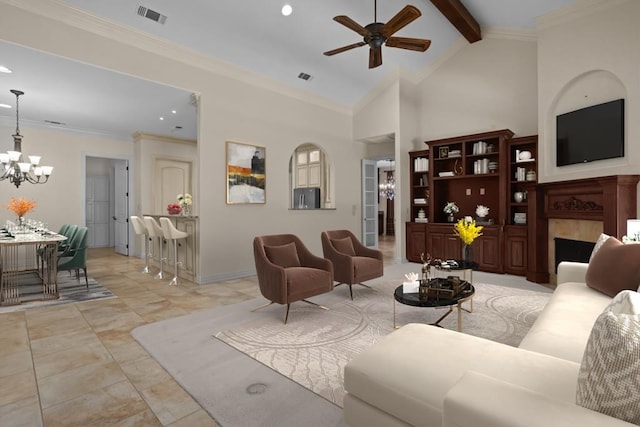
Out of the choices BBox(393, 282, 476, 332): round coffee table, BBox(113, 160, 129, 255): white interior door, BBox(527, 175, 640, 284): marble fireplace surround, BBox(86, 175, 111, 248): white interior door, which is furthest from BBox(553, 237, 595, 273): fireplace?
BBox(86, 175, 111, 248): white interior door

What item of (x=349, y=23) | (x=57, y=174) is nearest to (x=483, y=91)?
(x=349, y=23)

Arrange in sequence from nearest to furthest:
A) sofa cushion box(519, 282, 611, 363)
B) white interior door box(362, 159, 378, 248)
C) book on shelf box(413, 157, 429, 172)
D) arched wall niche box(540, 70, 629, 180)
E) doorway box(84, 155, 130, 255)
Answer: sofa cushion box(519, 282, 611, 363), arched wall niche box(540, 70, 629, 180), book on shelf box(413, 157, 429, 172), white interior door box(362, 159, 378, 248), doorway box(84, 155, 130, 255)

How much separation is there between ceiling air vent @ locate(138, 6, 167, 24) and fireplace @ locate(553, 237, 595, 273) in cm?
632

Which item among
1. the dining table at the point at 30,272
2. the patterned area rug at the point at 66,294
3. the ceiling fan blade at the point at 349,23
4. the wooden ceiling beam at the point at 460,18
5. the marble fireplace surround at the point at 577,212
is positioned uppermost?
the wooden ceiling beam at the point at 460,18

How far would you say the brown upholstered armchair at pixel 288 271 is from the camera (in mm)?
3357

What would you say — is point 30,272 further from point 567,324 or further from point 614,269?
point 614,269

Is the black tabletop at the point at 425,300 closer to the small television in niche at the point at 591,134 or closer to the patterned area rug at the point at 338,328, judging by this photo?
the patterned area rug at the point at 338,328

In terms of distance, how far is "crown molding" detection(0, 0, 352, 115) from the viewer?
3723mm

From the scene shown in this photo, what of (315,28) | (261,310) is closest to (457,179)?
(315,28)

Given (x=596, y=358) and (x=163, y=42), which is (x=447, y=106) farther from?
(x=596, y=358)

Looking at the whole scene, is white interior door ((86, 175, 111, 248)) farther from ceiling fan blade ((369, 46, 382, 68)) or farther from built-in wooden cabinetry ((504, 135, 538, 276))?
built-in wooden cabinetry ((504, 135, 538, 276))

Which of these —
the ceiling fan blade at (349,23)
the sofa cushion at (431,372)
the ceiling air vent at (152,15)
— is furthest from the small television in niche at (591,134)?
the ceiling air vent at (152,15)

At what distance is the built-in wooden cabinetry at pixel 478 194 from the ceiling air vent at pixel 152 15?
4.89 meters

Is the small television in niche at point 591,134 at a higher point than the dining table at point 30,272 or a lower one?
higher
